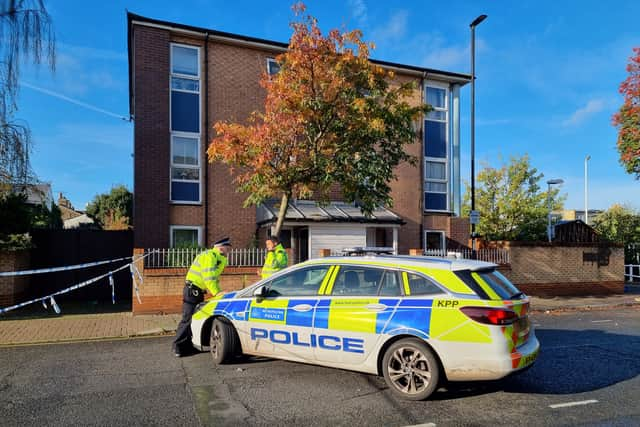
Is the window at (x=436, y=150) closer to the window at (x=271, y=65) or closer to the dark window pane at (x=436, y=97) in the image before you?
the dark window pane at (x=436, y=97)

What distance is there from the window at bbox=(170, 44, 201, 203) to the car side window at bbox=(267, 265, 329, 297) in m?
9.74

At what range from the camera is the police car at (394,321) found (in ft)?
15.2

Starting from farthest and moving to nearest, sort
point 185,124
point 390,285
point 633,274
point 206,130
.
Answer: point 633,274 < point 206,130 < point 185,124 < point 390,285

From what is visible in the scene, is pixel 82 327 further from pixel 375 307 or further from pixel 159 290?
pixel 375 307

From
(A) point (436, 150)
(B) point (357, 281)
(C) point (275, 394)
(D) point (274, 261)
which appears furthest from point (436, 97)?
A: (C) point (275, 394)

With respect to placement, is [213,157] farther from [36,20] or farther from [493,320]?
[493,320]

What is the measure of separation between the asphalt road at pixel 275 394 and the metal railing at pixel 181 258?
3.97 metres

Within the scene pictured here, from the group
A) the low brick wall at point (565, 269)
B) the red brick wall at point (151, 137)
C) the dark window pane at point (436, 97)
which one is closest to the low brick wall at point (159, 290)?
the red brick wall at point (151, 137)

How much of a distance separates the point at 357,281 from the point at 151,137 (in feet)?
36.5

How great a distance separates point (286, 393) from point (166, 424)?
135 cm

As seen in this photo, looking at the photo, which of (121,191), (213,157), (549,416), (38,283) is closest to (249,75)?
(213,157)

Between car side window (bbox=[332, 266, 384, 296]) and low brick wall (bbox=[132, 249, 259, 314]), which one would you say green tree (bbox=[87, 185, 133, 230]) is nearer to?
low brick wall (bbox=[132, 249, 259, 314])

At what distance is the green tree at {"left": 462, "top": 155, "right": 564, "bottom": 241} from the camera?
23.5 meters

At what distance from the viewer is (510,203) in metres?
23.9
